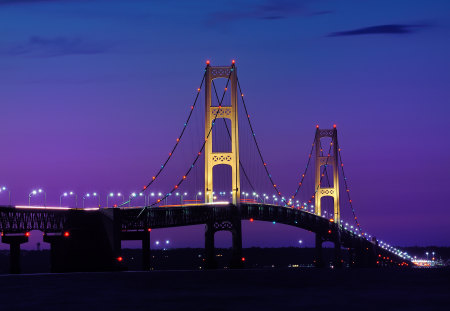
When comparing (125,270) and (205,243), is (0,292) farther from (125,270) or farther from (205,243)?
(205,243)

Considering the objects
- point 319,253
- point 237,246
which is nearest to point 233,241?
point 237,246

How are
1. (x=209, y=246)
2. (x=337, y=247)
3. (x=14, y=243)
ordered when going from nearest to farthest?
(x=14, y=243) → (x=209, y=246) → (x=337, y=247)

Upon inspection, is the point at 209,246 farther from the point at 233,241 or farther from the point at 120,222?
the point at 120,222

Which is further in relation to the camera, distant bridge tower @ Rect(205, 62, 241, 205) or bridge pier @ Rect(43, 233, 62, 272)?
distant bridge tower @ Rect(205, 62, 241, 205)

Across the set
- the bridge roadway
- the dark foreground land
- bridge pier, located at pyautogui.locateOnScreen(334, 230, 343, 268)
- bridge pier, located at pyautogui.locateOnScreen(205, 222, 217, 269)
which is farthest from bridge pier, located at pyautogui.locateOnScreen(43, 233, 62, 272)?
bridge pier, located at pyautogui.locateOnScreen(334, 230, 343, 268)

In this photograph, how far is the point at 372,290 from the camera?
66375 millimetres

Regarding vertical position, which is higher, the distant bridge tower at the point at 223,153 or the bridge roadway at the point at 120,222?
the distant bridge tower at the point at 223,153

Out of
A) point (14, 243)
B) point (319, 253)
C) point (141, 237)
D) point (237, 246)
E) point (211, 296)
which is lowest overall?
point (211, 296)

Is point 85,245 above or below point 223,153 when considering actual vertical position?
below

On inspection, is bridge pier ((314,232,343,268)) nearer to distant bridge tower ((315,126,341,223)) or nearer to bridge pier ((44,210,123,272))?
distant bridge tower ((315,126,341,223))

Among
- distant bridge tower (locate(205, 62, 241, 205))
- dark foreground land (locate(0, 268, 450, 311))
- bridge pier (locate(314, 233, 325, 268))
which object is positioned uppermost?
distant bridge tower (locate(205, 62, 241, 205))

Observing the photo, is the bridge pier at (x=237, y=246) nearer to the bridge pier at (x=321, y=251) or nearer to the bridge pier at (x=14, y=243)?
the bridge pier at (x=14, y=243)

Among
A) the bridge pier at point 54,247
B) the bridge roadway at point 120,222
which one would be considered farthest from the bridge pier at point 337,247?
the bridge pier at point 54,247

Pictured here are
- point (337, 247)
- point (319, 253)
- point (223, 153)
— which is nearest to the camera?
point (223, 153)
